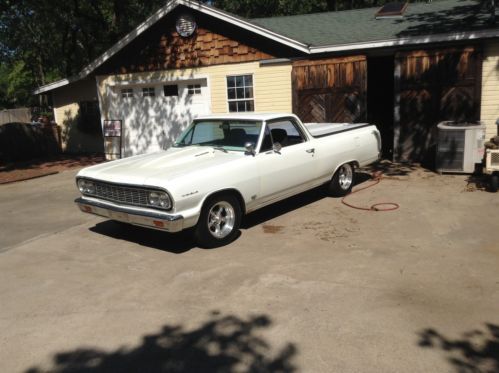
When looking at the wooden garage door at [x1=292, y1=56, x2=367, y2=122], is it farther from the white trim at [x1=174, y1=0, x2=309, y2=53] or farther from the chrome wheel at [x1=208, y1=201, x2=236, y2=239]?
the chrome wheel at [x1=208, y1=201, x2=236, y2=239]

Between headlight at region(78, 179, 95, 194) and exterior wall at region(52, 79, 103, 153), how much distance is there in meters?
11.4

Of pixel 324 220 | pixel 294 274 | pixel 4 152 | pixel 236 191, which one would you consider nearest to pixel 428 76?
pixel 324 220

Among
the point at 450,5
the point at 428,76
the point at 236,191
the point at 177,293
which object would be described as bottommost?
the point at 177,293

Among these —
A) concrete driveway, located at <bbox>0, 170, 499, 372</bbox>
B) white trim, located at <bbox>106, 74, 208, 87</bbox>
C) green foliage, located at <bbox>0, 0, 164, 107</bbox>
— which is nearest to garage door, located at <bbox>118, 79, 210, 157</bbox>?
white trim, located at <bbox>106, 74, 208, 87</bbox>

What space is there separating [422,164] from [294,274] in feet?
22.9

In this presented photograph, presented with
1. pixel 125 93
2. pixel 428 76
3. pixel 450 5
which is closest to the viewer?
pixel 428 76

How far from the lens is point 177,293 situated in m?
4.87

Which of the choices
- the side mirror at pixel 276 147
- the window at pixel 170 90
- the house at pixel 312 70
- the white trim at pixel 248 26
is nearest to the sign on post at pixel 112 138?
the house at pixel 312 70

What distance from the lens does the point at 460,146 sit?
382 inches

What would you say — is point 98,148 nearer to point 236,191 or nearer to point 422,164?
point 422,164

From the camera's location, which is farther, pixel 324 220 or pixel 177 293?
pixel 324 220

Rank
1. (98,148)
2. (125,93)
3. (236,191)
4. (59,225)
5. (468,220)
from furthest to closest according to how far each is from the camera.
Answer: (98,148) < (125,93) < (59,225) < (468,220) < (236,191)

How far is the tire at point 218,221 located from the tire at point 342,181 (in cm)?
254

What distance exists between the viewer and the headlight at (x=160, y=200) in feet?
18.1
